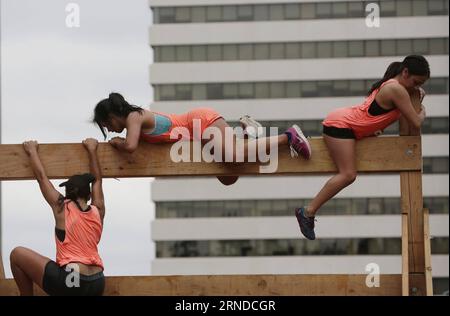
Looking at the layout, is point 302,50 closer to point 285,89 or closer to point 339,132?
point 285,89

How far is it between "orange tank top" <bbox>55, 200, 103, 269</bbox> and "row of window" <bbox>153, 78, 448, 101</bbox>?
208 feet

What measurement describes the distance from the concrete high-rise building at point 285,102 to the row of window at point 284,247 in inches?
2.4

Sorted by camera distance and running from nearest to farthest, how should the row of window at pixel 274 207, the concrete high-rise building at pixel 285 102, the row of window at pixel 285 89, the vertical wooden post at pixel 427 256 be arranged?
the vertical wooden post at pixel 427 256 < the concrete high-rise building at pixel 285 102 < the row of window at pixel 274 207 < the row of window at pixel 285 89

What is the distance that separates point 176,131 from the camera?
6.98 meters

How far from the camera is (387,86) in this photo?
678 cm

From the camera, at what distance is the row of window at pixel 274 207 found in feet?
225

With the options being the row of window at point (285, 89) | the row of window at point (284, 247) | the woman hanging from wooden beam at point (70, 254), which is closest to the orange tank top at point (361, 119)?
the woman hanging from wooden beam at point (70, 254)

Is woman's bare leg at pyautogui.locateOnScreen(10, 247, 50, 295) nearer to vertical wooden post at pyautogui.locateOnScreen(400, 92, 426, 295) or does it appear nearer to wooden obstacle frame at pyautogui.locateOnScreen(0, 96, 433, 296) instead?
wooden obstacle frame at pyautogui.locateOnScreen(0, 96, 433, 296)

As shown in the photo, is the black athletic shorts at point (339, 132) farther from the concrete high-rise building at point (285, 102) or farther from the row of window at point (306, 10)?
the row of window at point (306, 10)

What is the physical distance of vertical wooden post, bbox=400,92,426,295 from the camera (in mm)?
6734

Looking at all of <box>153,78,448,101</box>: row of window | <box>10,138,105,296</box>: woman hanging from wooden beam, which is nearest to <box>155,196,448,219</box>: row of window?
<box>153,78,448,101</box>: row of window

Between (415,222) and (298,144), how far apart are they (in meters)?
0.85

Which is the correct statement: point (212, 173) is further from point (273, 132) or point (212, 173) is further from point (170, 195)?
point (170, 195)

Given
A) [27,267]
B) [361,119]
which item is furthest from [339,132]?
[27,267]
